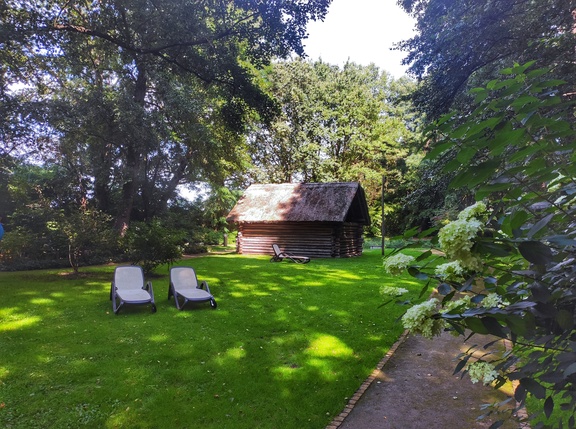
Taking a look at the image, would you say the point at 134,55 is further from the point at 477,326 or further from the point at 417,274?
the point at 477,326

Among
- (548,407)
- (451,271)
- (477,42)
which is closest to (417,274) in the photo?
(451,271)

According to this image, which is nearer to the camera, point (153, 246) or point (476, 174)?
point (476, 174)

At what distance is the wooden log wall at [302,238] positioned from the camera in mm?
21922

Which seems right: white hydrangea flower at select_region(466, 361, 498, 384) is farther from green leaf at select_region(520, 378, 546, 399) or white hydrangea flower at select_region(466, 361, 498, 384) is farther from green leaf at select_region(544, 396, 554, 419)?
green leaf at select_region(520, 378, 546, 399)

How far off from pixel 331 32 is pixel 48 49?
7.94 m

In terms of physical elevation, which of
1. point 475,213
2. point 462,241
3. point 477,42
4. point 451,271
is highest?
point 477,42

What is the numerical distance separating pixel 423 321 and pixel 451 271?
302mm

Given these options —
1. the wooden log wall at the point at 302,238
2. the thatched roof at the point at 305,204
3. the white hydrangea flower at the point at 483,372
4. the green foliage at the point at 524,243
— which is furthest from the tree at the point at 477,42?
the wooden log wall at the point at 302,238

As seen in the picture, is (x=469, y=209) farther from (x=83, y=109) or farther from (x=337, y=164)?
(x=337, y=164)

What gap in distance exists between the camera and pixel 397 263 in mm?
1990

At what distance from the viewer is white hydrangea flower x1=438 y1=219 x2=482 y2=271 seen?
1.44 metres

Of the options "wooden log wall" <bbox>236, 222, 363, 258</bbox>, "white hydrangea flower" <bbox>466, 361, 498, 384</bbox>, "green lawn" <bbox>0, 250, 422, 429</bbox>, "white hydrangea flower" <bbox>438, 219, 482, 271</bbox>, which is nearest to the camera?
"white hydrangea flower" <bbox>438, 219, 482, 271</bbox>

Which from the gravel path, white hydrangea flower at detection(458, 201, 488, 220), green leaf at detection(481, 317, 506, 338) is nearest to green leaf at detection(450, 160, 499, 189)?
white hydrangea flower at detection(458, 201, 488, 220)

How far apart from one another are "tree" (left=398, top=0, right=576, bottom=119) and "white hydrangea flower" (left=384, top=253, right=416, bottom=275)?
690cm
